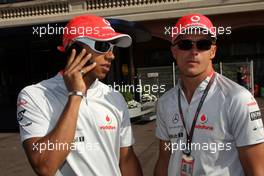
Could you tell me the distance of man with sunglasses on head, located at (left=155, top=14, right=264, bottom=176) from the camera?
239cm

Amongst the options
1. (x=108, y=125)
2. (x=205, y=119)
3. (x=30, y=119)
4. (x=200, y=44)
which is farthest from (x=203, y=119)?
(x=30, y=119)

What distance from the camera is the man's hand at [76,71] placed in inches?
91.5

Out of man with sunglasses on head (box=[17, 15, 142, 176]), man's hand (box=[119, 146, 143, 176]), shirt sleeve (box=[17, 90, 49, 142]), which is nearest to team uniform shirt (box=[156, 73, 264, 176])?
man's hand (box=[119, 146, 143, 176])

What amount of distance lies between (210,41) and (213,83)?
0.89 ft

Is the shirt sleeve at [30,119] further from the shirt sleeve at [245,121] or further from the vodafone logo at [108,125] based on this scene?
the shirt sleeve at [245,121]

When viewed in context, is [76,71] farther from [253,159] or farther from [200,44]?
[253,159]

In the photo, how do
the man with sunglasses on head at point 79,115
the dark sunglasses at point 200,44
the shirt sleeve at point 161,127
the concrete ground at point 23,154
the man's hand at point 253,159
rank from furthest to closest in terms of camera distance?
the concrete ground at point 23,154
the shirt sleeve at point 161,127
the dark sunglasses at point 200,44
the man's hand at point 253,159
the man with sunglasses on head at point 79,115

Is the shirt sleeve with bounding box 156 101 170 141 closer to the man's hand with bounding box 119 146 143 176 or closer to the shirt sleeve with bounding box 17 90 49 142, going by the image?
the man's hand with bounding box 119 146 143 176

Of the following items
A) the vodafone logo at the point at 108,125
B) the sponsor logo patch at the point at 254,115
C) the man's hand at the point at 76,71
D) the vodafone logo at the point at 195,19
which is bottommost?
the vodafone logo at the point at 108,125

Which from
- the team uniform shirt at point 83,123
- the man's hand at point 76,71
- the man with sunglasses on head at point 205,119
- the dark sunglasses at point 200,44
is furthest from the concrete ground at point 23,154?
the man's hand at point 76,71

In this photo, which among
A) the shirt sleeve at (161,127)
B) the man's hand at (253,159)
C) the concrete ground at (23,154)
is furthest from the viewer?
the concrete ground at (23,154)

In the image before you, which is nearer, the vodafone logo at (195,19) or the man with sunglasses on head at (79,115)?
the man with sunglasses on head at (79,115)

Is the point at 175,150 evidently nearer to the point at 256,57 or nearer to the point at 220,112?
the point at 220,112

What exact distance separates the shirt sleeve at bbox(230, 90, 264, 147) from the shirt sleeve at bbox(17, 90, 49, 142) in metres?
1.10
